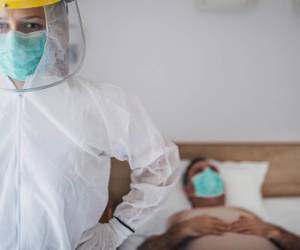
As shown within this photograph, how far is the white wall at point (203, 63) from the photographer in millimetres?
1523

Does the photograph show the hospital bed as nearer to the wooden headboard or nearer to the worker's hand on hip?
the wooden headboard

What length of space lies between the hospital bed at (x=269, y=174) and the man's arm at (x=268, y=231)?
0.13ft

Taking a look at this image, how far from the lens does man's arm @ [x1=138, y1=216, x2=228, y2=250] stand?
146 centimetres

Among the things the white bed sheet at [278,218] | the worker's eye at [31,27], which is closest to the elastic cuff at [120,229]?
the white bed sheet at [278,218]

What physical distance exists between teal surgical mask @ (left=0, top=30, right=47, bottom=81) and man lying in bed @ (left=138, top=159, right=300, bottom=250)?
2.63ft

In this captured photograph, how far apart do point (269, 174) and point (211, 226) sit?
344 mm

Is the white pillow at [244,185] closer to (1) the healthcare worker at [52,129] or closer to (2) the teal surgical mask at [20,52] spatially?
(1) the healthcare worker at [52,129]

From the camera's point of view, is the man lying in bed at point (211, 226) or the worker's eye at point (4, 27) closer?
the worker's eye at point (4, 27)

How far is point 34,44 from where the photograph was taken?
866mm

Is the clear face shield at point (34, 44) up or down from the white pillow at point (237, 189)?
up

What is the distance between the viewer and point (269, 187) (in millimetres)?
1707

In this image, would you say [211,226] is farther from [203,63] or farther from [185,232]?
[203,63]

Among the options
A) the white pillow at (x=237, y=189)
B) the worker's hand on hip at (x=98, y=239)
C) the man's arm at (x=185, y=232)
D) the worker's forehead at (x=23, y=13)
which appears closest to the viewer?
the worker's forehead at (x=23, y=13)

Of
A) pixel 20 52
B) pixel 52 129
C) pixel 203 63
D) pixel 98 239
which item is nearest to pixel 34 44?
pixel 20 52
